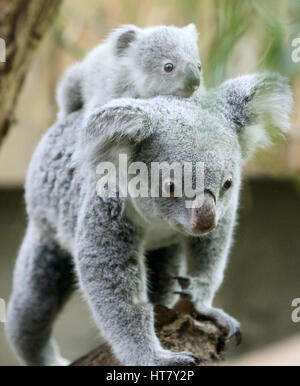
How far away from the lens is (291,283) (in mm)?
6793

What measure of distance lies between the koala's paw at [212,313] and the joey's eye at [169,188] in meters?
0.56

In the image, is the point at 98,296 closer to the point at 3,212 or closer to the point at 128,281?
the point at 128,281

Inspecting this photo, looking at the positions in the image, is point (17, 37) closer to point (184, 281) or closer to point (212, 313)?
point (184, 281)

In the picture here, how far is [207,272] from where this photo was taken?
2.24 m

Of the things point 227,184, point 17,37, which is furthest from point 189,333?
point 17,37

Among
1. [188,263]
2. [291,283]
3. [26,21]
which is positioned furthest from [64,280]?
[291,283]

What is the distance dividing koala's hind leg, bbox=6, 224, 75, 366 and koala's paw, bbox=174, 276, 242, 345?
745mm

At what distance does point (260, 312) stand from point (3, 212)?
121 inches

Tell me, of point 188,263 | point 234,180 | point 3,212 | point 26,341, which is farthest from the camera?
point 3,212

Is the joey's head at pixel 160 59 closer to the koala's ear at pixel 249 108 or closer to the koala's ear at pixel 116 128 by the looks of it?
the koala's ear at pixel 249 108

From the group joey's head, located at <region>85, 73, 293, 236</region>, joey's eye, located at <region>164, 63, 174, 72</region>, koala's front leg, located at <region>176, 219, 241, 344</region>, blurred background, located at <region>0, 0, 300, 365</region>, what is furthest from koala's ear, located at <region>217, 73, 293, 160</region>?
blurred background, located at <region>0, 0, 300, 365</region>

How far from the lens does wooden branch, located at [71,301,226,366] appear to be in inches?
84.4

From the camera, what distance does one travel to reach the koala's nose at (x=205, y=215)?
1.62 m

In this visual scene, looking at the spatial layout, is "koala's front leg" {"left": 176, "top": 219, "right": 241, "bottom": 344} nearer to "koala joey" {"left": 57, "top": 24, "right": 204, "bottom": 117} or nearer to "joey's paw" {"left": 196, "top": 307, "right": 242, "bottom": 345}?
"joey's paw" {"left": 196, "top": 307, "right": 242, "bottom": 345}
